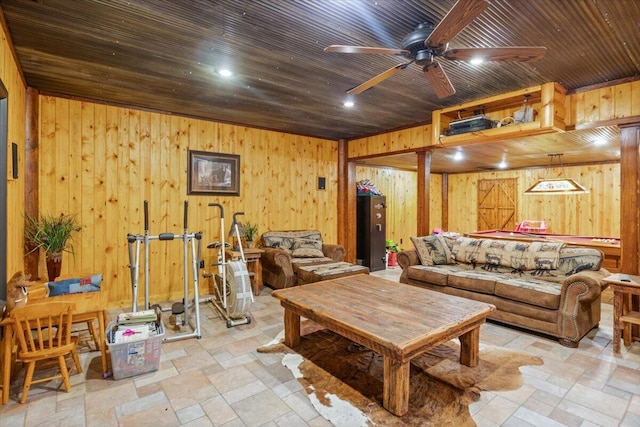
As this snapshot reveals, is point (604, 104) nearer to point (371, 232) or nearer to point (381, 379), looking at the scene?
point (381, 379)

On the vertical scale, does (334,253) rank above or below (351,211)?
below

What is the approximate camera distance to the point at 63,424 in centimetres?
202

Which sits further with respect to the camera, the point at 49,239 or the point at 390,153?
the point at 390,153

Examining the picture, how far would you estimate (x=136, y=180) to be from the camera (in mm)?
4453

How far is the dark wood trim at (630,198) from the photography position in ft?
11.0

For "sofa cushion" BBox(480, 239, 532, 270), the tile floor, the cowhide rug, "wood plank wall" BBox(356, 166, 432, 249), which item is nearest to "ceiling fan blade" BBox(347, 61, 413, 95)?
the cowhide rug

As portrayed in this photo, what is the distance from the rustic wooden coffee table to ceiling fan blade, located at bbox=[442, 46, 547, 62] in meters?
1.85

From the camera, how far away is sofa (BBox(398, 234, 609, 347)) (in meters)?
3.15

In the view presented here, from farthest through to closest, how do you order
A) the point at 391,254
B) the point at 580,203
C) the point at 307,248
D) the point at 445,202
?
the point at 445,202
the point at 580,203
the point at 391,254
the point at 307,248

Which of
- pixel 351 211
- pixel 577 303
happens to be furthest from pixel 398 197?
pixel 577 303

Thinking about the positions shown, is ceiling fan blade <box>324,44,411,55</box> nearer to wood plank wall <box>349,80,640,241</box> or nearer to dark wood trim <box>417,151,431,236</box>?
wood plank wall <box>349,80,640,241</box>

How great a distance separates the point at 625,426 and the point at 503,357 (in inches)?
36.9

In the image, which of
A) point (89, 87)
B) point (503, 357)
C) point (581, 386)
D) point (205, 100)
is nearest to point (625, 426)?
point (581, 386)

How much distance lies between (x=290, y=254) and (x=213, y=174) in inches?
66.5
